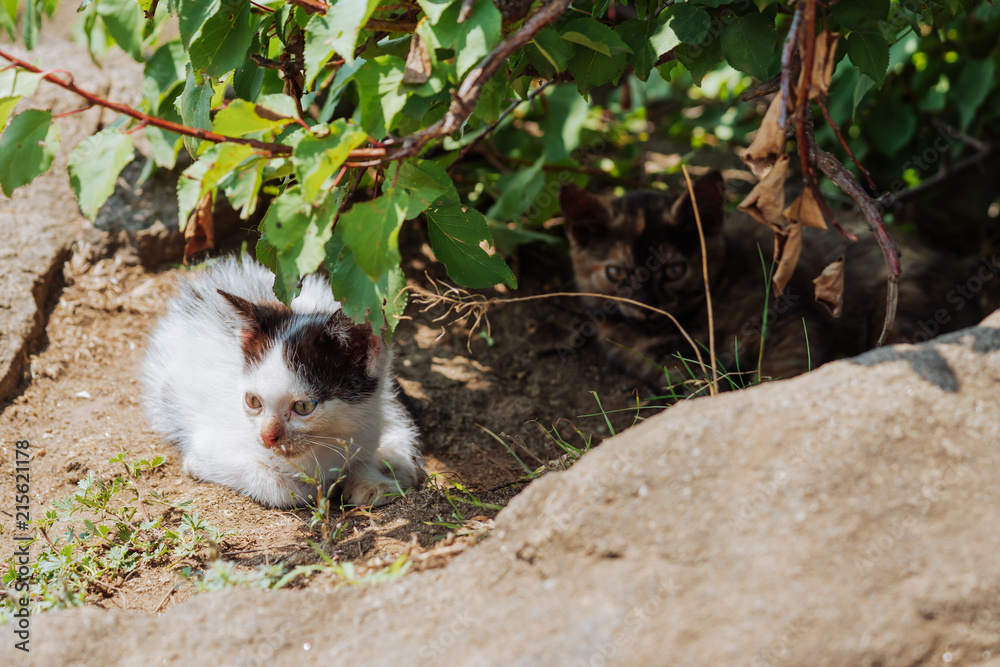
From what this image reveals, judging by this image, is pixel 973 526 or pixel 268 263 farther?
pixel 268 263

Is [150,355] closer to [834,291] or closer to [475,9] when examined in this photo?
[475,9]

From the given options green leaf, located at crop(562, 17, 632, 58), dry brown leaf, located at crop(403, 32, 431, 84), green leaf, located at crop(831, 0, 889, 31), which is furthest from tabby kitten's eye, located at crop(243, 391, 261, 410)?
green leaf, located at crop(831, 0, 889, 31)

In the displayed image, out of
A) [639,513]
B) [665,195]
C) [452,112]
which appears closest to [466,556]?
[639,513]

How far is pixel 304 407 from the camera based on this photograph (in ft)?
7.66

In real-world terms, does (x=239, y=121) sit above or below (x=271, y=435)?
above

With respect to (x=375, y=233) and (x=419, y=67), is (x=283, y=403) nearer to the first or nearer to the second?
(x=375, y=233)

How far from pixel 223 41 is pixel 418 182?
2.08 ft

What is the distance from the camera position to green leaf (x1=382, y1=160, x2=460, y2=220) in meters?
1.61

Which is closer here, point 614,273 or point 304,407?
point 304,407

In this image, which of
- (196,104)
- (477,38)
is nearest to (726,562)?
(477,38)

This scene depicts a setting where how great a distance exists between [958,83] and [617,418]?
3.07 meters

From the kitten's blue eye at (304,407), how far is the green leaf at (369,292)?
0.69 meters

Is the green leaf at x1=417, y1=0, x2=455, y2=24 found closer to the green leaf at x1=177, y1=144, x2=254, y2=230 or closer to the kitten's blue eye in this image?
the green leaf at x1=177, y1=144, x2=254, y2=230

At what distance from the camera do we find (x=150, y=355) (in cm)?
305
